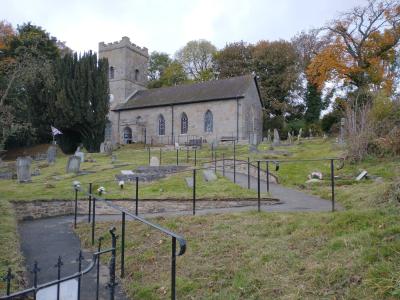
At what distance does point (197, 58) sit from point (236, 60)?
27.7 feet

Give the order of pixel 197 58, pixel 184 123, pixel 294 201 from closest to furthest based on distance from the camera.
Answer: pixel 294 201
pixel 184 123
pixel 197 58

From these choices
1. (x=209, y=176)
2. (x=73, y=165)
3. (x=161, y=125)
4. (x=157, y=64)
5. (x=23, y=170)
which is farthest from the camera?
(x=157, y=64)

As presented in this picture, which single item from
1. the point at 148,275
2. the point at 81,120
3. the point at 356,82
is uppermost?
the point at 356,82

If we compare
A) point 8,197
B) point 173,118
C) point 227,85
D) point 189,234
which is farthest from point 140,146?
point 189,234

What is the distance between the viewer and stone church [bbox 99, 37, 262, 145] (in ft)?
131

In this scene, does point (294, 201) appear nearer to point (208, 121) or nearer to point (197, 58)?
point (208, 121)

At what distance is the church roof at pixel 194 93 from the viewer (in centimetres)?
4039

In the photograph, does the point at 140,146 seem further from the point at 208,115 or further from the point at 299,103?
the point at 299,103

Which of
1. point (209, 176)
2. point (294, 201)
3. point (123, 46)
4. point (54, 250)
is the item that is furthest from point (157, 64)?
point (54, 250)

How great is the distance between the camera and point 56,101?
39844mm

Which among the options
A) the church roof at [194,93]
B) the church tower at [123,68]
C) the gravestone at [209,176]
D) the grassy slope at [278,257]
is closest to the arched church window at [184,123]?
the church roof at [194,93]

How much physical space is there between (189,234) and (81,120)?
113ft

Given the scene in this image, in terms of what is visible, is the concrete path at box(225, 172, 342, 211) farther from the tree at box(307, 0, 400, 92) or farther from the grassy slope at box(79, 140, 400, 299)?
the tree at box(307, 0, 400, 92)

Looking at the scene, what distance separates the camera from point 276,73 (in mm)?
49781
